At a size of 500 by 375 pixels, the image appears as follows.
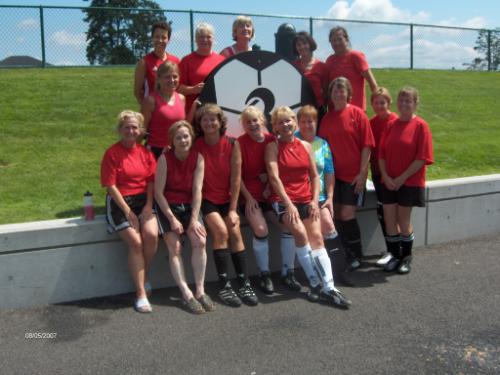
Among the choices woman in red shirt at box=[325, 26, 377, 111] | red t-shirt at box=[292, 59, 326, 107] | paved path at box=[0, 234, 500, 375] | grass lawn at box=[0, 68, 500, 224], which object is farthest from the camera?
grass lawn at box=[0, 68, 500, 224]

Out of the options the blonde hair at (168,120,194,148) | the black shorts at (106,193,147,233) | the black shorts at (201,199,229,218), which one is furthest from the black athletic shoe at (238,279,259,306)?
the blonde hair at (168,120,194,148)

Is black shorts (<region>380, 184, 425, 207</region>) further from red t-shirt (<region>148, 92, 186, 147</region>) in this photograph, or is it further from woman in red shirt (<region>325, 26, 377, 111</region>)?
red t-shirt (<region>148, 92, 186, 147</region>)

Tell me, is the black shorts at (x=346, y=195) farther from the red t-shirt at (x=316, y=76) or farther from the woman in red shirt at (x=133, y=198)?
the woman in red shirt at (x=133, y=198)

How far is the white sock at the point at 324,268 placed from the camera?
4.25 metres

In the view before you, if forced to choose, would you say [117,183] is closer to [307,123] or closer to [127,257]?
[127,257]

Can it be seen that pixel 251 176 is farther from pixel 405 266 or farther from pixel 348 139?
pixel 405 266

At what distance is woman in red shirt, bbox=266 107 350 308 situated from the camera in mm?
4332

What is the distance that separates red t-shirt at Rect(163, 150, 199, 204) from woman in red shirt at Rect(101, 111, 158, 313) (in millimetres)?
151

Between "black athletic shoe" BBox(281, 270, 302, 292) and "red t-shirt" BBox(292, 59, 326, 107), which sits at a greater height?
"red t-shirt" BBox(292, 59, 326, 107)

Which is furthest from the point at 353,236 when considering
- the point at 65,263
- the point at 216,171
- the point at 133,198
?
the point at 65,263

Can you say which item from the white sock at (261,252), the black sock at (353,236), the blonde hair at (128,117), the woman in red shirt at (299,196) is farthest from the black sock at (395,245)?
the blonde hair at (128,117)

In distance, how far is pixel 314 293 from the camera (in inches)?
171

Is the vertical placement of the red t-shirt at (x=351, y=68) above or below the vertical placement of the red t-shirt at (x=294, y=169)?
above

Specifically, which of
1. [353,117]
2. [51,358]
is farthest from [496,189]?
[51,358]
